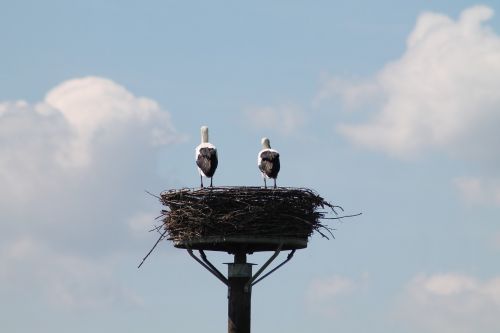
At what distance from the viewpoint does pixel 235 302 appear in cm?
2967

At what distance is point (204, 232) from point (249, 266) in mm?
1669

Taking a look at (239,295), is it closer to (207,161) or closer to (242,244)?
(242,244)

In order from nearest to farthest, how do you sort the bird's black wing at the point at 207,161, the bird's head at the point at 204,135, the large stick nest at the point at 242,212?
the large stick nest at the point at 242,212 < the bird's black wing at the point at 207,161 < the bird's head at the point at 204,135

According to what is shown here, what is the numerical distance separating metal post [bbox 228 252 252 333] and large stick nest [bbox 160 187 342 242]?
1.43m

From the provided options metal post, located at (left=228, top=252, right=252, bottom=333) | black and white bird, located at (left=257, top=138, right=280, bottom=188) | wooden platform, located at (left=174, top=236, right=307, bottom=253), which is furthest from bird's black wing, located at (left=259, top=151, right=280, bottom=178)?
metal post, located at (left=228, top=252, right=252, bottom=333)

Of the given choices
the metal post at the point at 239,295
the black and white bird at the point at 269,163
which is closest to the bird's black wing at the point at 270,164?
the black and white bird at the point at 269,163

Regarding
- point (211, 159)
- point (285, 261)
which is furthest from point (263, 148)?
point (285, 261)

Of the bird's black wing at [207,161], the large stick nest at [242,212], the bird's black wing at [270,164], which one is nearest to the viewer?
the large stick nest at [242,212]

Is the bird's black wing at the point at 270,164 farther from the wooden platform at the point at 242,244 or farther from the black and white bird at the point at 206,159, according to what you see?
the wooden platform at the point at 242,244

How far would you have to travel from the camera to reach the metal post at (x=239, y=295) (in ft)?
96.8

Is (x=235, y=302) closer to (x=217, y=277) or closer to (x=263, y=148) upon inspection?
(x=217, y=277)

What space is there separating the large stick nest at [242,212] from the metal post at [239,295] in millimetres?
1431

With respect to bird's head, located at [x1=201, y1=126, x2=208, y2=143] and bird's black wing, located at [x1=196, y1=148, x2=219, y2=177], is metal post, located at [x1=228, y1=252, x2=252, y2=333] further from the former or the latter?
bird's head, located at [x1=201, y1=126, x2=208, y2=143]

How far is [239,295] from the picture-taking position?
2969 cm
